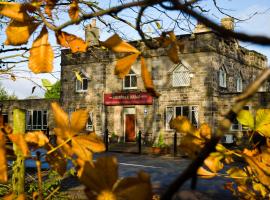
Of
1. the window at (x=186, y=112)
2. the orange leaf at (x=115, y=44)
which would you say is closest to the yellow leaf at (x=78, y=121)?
the orange leaf at (x=115, y=44)

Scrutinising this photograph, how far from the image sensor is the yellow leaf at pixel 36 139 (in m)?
0.52

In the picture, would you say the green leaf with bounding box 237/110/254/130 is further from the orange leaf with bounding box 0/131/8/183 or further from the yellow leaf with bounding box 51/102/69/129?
the orange leaf with bounding box 0/131/8/183

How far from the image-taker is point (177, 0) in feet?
1.29

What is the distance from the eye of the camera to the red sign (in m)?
19.3

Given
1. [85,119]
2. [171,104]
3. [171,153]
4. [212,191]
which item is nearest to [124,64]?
[85,119]

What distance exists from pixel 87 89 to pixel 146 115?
419cm

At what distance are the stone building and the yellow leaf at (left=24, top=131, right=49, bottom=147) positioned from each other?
16015mm

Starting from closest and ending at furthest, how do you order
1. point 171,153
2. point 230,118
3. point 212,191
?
point 230,118 → point 212,191 → point 171,153

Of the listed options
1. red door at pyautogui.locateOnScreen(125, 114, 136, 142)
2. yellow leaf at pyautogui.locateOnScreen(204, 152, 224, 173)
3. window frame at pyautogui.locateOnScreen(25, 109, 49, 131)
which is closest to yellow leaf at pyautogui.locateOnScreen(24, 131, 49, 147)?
yellow leaf at pyautogui.locateOnScreen(204, 152, 224, 173)

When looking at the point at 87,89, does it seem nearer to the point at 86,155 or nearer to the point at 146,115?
the point at 146,115

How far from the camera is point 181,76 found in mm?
18531

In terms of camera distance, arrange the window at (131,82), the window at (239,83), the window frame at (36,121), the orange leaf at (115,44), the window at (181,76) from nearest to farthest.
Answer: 1. the orange leaf at (115,44)
2. the window at (181,76)
3. the window at (131,82)
4. the window at (239,83)
5. the window frame at (36,121)

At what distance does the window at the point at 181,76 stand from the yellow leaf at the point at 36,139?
59.0 feet

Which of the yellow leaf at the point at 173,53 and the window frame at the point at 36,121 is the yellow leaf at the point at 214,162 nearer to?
the yellow leaf at the point at 173,53
